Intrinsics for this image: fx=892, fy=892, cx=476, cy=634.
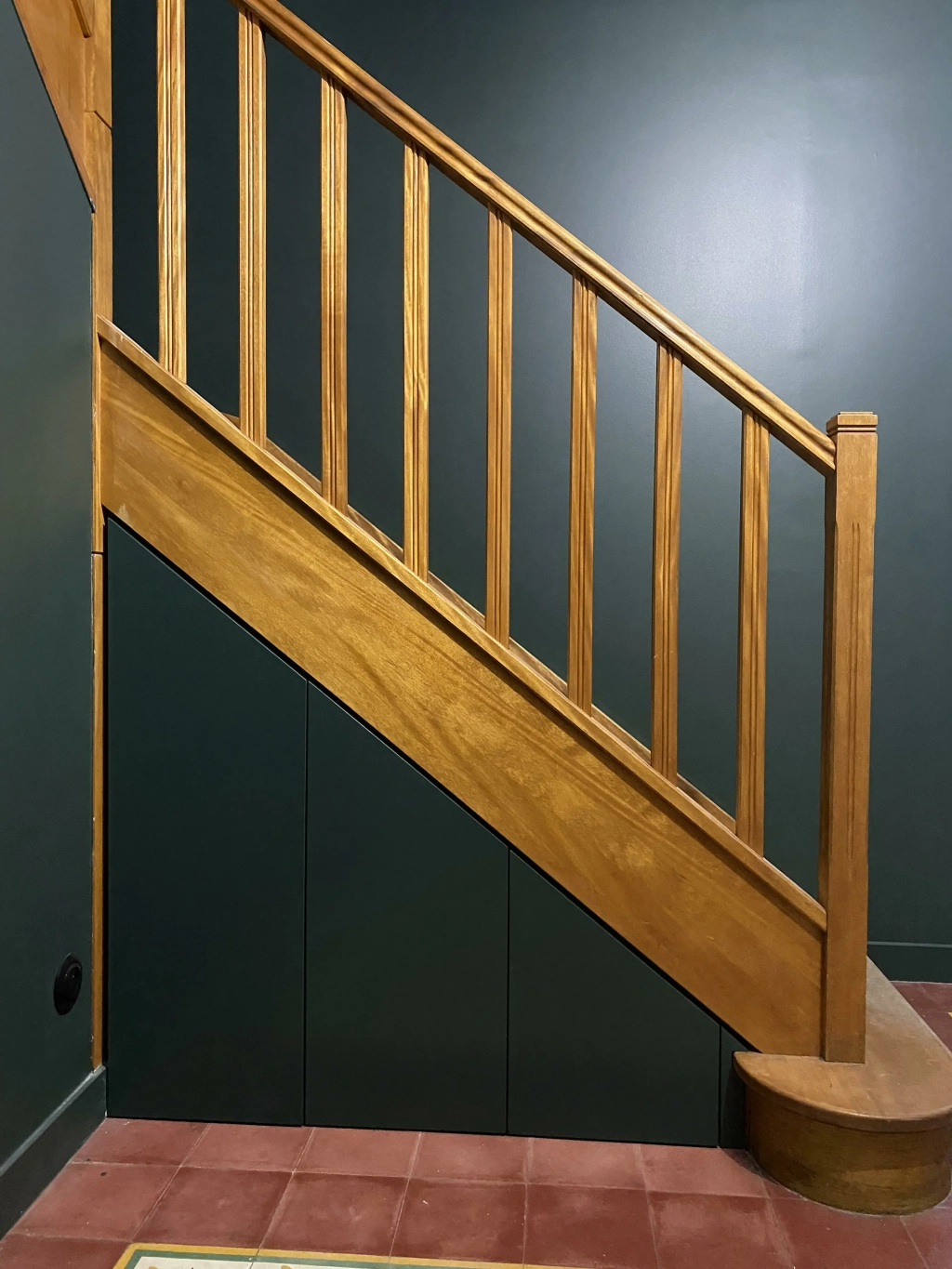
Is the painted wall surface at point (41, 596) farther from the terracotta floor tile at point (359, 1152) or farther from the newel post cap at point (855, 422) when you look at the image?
the newel post cap at point (855, 422)

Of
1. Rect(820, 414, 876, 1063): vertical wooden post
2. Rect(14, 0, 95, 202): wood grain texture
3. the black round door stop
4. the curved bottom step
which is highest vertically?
Rect(14, 0, 95, 202): wood grain texture

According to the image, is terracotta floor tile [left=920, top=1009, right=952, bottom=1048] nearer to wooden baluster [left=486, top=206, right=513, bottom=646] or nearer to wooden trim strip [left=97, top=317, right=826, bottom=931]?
wooden trim strip [left=97, top=317, right=826, bottom=931]

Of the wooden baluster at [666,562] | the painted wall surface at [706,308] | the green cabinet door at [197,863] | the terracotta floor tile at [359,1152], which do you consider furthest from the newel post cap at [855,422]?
the terracotta floor tile at [359,1152]

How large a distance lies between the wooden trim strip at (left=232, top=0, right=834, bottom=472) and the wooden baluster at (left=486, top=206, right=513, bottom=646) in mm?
61

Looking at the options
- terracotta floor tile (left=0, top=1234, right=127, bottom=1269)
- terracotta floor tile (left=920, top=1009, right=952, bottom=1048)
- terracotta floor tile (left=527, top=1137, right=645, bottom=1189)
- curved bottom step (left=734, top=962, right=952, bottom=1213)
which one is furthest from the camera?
terracotta floor tile (left=920, top=1009, right=952, bottom=1048)

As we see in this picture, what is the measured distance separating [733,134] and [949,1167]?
270cm

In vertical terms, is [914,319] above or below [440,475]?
above

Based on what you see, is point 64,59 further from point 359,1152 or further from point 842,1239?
point 842,1239

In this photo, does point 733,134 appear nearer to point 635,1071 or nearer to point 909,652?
point 909,652

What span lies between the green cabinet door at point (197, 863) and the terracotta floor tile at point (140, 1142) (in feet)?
0.08

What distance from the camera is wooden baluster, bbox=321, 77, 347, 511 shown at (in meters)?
1.78

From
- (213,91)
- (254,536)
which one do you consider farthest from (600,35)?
(254,536)

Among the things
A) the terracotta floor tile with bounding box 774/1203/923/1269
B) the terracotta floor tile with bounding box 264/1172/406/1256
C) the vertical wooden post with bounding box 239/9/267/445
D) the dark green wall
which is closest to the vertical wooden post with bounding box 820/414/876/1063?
the terracotta floor tile with bounding box 774/1203/923/1269

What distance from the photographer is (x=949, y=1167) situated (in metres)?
1.62
